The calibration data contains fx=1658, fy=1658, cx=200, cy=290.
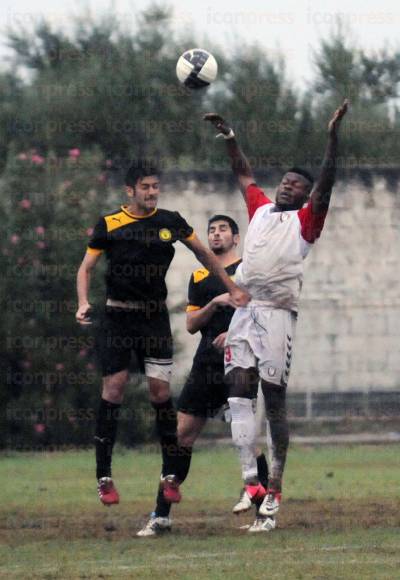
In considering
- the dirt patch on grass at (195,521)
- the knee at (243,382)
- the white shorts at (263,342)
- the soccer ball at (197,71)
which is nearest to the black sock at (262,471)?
the dirt patch on grass at (195,521)

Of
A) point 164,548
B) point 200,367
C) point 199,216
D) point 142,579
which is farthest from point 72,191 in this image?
point 142,579

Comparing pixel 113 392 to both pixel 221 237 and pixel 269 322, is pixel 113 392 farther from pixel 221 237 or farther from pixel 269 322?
pixel 221 237

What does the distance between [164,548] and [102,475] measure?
1.37m

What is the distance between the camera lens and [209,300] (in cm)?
1158

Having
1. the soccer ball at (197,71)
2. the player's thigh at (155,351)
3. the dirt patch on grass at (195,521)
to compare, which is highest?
the soccer ball at (197,71)

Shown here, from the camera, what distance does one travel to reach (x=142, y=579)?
8.09m

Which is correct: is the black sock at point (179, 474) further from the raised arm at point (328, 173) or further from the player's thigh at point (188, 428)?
the raised arm at point (328, 173)

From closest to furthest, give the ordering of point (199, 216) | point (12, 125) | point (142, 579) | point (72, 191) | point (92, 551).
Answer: point (142, 579), point (92, 551), point (72, 191), point (199, 216), point (12, 125)

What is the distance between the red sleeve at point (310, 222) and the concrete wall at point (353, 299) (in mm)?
12889

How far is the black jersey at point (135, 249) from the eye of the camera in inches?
422

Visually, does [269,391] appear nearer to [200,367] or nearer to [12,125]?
[200,367]

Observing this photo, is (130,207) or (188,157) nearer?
(130,207)

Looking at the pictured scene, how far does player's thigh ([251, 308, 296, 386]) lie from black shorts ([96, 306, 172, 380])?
60 cm

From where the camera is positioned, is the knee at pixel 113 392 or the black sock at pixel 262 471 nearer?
the knee at pixel 113 392
